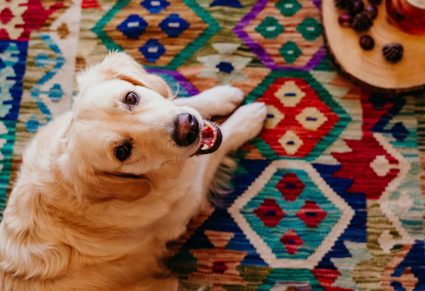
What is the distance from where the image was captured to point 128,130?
1.62 meters

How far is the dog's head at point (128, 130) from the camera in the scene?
5.28 ft

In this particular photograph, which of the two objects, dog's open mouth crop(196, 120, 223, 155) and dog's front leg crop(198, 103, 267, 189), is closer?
dog's open mouth crop(196, 120, 223, 155)

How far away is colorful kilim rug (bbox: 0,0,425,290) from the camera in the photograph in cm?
217

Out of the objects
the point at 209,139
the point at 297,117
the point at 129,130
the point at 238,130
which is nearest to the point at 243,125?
the point at 238,130

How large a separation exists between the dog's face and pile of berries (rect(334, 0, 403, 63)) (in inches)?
36.0

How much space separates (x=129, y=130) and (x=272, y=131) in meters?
0.92

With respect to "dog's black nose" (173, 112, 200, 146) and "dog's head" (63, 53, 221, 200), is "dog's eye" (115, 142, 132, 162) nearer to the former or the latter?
"dog's head" (63, 53, 221, 200)

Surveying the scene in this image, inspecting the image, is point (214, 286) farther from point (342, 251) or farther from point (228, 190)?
point (342, 251)

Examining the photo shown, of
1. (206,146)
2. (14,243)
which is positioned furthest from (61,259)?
(206,146)

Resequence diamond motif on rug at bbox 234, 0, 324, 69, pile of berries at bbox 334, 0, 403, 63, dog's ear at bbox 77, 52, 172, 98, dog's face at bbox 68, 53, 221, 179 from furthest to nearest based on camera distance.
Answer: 1. diamond motif on rug at bbox 234, 0, 324, 69
2. pile of berries at bbox 334, 0, 403, 63
3. dog's ear at bbox 77, 52, 172, 98
4. dog's face at bbox 68, 53, 221, 179

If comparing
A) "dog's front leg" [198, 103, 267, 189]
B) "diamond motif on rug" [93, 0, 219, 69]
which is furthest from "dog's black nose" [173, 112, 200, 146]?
"diamond motif on rug" [93, 0, 219, 69]

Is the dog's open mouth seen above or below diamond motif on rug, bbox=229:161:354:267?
above

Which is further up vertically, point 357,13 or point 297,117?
point 357,13

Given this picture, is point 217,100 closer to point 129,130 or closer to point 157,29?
point 157,29
